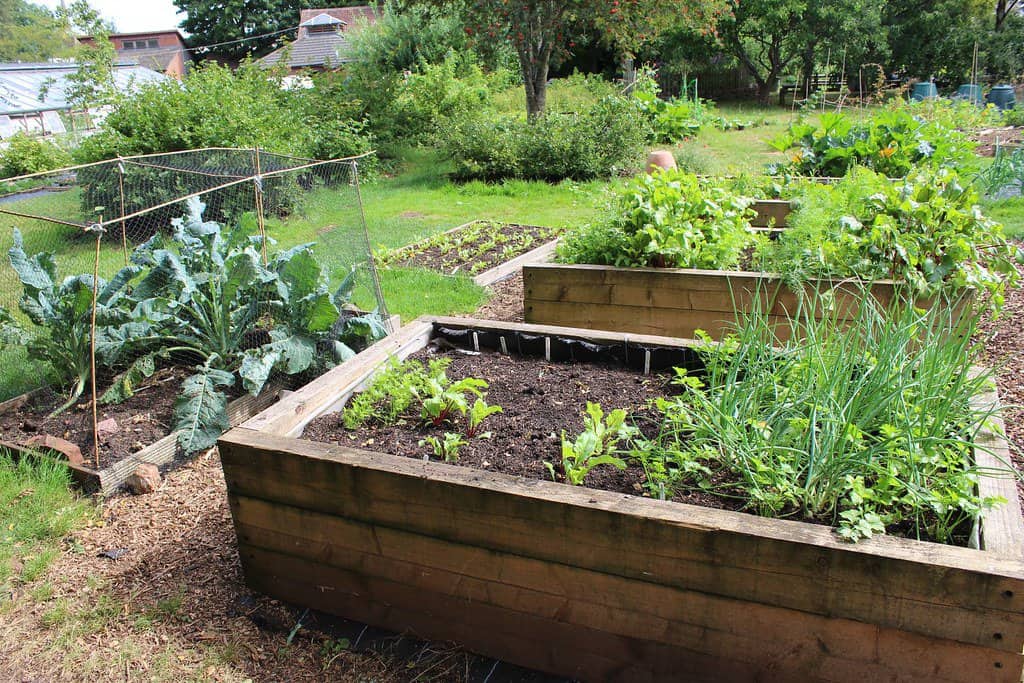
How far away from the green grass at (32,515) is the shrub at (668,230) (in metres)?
2.96

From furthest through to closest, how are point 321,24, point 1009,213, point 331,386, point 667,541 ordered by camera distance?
point 321,24
point 1009,213
point 331,386
point 667,541

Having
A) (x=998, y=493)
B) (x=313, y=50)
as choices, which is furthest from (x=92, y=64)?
(x=313, y=50)

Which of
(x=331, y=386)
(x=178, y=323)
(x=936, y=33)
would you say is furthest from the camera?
(x=936, y=33)

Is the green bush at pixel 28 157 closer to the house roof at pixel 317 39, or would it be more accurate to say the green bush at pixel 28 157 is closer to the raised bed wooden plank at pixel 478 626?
the raised bed wooden plank at pixel 478 626

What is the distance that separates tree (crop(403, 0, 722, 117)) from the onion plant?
32.9 ft

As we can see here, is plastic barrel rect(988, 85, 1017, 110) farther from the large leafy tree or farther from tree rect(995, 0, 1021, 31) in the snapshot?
tree rect(995, 0, 1021, 31)

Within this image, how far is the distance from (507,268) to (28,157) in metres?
10.1

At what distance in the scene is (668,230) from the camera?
418 cm

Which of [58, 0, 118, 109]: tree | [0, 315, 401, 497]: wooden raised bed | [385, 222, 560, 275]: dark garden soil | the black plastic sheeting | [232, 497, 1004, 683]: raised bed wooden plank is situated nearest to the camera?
[232, 497, 1004, 683]: raised bed wooden plank

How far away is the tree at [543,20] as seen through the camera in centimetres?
1144

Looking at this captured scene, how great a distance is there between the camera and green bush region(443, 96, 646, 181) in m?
10.5

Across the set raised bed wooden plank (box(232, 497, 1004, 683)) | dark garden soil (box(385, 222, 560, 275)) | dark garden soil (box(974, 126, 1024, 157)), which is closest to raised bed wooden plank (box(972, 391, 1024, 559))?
raised bed wooden plank (box(232, 497, 1004, 683))

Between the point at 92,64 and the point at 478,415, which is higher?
the point at 92,64

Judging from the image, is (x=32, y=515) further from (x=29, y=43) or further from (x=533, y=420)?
(x=29, y=43)
